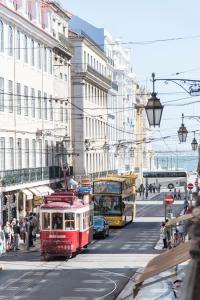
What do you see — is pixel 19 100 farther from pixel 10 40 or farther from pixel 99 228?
pixel 99 228

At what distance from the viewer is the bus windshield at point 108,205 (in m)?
52.1

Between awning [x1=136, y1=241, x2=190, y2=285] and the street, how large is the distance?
16.7 m

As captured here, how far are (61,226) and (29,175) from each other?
696 inches

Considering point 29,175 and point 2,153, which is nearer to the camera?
point 2,153

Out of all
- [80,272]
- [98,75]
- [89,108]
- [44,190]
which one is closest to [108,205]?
[44,190]

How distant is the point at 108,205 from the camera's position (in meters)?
52.3

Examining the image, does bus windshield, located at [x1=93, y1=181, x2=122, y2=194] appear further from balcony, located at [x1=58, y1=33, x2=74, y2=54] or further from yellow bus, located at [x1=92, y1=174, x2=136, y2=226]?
balcony, located at [x1=58, y1=33, x2=74, y2=54]

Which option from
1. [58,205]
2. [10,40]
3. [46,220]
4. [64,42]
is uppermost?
[64,42]

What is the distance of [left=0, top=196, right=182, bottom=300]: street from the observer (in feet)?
80.2

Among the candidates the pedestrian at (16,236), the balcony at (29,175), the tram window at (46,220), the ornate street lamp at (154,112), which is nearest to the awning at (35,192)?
the balcony at (29,175)

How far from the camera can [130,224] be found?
2277 inches

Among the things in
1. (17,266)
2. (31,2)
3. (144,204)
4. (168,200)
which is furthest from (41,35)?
(144,204)

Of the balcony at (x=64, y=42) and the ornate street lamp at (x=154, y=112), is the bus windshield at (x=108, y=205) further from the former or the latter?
the ornate street lamp at (x=154, y=112)

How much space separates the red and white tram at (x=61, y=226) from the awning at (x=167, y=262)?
2734 centimetres
